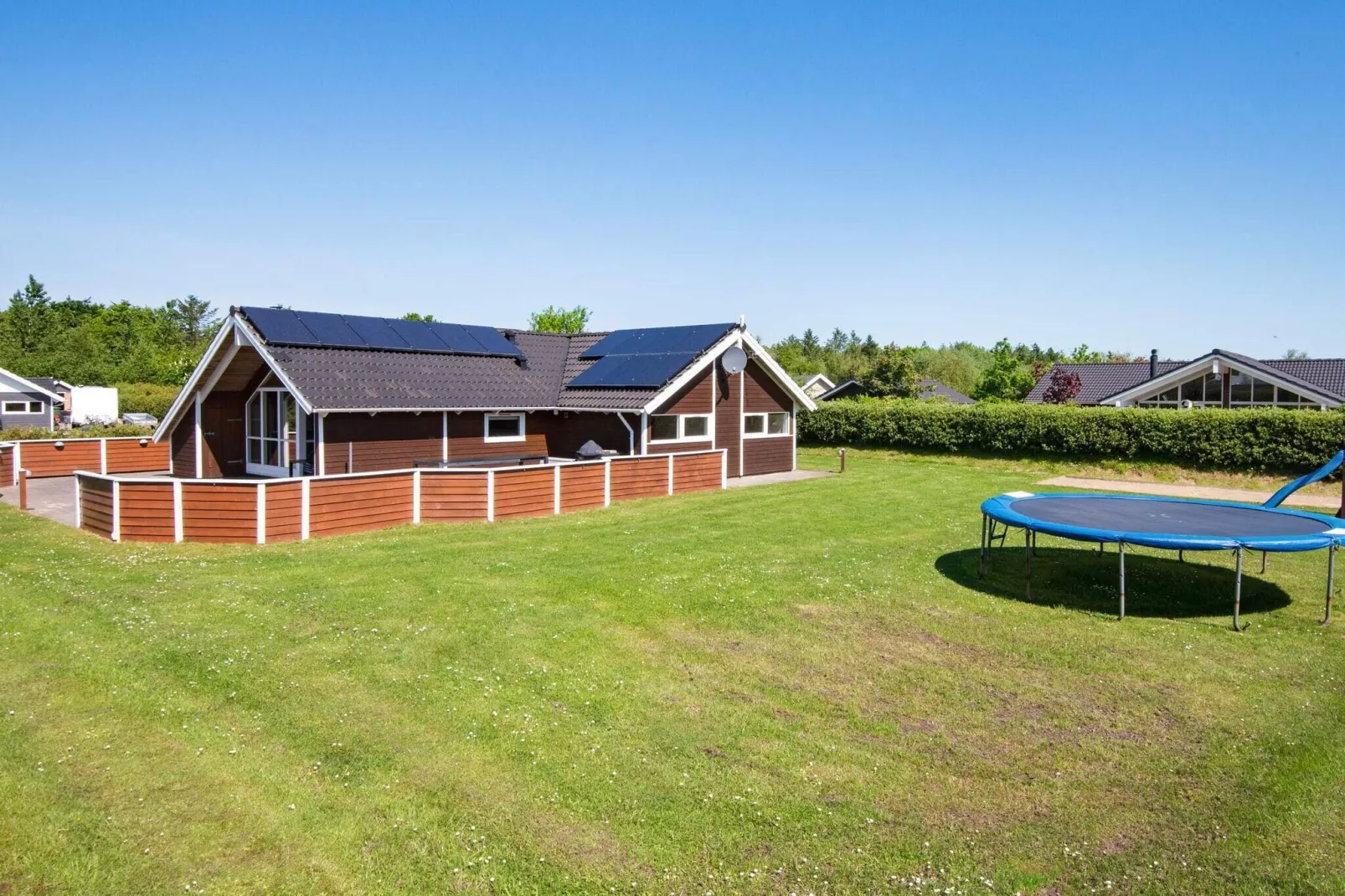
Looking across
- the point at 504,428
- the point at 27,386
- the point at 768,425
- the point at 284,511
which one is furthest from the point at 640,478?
the point at 27,386

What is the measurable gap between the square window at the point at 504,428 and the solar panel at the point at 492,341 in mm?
2296

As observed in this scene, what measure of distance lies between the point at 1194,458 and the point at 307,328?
24.8 meters

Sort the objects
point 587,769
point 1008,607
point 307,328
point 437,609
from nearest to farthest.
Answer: point 587,769
point 437,609
point 1008,607
point 307,328

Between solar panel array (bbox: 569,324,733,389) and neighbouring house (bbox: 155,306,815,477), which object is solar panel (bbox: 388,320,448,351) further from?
solar panel array (bbox: 569,324,733,389)

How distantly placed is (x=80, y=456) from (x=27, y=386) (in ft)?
121

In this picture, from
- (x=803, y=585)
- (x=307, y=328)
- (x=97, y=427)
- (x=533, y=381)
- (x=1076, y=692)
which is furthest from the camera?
(x=97, y=427)

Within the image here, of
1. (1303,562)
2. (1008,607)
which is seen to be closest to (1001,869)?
(1008,607)

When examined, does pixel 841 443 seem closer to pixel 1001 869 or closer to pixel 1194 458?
pixel 1194 458

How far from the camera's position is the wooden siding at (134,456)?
23922mm

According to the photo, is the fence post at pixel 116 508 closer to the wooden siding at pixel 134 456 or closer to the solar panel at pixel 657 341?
the wooden siding at pixel 134 456

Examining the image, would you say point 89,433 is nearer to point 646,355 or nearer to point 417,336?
point 417,336

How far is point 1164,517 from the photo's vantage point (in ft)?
38.5

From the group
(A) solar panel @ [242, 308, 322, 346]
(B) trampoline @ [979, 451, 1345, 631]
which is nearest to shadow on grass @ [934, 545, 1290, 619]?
(B) trampoline @ [979, 451, 1345, 631]

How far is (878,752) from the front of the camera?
242 inches
